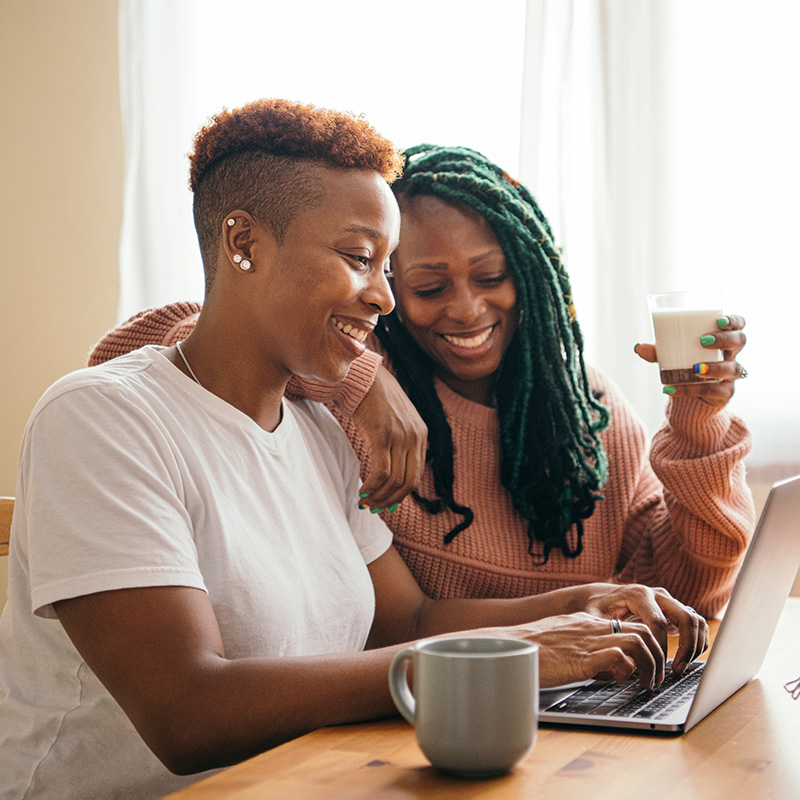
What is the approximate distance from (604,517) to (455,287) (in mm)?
450

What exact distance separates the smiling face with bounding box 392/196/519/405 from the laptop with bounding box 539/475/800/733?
0.71 metres

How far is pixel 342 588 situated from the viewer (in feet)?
3.83

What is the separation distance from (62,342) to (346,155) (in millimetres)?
2008

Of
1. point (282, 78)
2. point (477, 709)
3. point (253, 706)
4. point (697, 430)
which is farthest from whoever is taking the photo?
point (282, 78)

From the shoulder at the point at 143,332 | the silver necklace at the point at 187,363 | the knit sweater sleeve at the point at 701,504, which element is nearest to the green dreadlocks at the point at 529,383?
the knit sweater sleeve at the point at 701,504

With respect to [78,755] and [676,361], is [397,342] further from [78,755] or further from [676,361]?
[78,755]

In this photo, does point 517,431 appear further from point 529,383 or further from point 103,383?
point 103,383

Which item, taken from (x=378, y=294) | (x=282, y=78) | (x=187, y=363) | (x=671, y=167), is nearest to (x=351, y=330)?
(x=378, y=294)

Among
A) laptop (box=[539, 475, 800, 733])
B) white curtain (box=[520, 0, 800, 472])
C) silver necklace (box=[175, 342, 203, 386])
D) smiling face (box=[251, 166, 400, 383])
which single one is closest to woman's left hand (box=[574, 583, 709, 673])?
laptop (box=[539, 475, 800, 733])

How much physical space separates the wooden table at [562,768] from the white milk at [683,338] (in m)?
0.60

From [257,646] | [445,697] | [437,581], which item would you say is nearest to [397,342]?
[437,581]

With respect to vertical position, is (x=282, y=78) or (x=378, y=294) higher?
(x=282, y=78)

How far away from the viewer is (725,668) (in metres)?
0.88

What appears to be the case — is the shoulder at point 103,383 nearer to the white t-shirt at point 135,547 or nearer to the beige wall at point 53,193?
the white t-shirt at point 135,547
